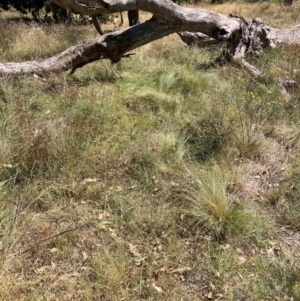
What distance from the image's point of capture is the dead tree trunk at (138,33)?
17.9ft

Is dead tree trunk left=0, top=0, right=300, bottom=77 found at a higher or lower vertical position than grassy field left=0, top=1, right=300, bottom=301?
higher

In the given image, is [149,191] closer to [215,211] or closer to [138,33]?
[215,211]

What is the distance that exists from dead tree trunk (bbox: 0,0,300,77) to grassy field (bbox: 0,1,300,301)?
17.9 inches

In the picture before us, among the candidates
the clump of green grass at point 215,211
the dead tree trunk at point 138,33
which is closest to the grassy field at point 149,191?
the clump of green grass at point 215,211

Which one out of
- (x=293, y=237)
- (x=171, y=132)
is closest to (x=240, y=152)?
(x=171, y=132)

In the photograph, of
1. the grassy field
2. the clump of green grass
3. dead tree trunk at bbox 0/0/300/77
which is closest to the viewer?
the grassy field

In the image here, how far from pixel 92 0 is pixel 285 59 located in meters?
3.50

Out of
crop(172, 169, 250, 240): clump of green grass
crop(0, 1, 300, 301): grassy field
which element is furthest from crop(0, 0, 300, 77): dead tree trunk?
crop(172, 169, 250, 240): clump of green grass

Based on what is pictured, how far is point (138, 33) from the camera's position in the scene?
5.96 meters

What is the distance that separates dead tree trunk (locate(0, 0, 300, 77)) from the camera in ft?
17.9

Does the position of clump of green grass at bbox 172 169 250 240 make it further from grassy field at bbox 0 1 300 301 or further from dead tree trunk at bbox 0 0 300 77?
dead tree trunk at bbox 0 0 300 77

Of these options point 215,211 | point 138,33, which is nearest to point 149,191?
point 215,211

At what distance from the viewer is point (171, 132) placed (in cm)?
411

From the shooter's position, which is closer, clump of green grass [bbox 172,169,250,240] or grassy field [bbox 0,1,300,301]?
grassy field [bbox 0,1,300,301]
